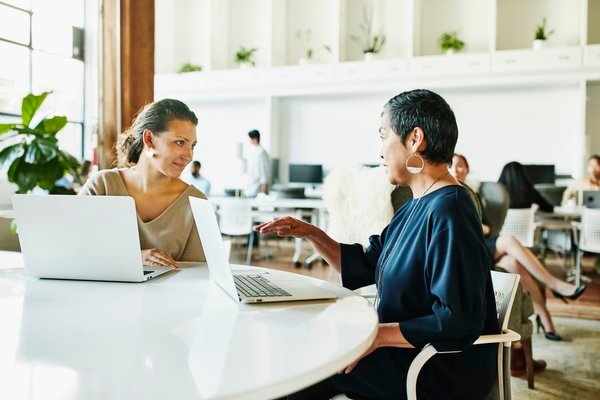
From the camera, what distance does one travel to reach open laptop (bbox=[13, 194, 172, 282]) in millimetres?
1299

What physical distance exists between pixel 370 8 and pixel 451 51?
5.83 feet

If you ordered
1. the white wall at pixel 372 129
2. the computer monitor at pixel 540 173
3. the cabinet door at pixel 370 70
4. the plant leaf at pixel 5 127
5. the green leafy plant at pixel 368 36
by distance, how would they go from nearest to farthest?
the plant leaf at pixel 5 127 → the computer monitor at pixel 540 173 → the white wall at pixel 372 129 → the cabinet door at pixel 370 70 → the green leafy plant at pixel 368 36

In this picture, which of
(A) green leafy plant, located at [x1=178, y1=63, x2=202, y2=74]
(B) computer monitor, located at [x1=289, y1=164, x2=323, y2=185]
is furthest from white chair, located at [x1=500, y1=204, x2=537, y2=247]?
(A) green leafy plant, located at [x1=178, y1=63, x2=202, y2=74]

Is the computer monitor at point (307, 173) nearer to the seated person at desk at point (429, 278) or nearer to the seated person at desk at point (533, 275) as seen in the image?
the seated person at desk at point (533, 275)

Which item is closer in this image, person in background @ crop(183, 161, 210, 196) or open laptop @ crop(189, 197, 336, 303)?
open laptop @ crop(189, 197, 336, 303)

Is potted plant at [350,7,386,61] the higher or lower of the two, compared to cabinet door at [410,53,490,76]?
higher

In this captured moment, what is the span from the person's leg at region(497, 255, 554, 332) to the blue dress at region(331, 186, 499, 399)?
2.09 metres

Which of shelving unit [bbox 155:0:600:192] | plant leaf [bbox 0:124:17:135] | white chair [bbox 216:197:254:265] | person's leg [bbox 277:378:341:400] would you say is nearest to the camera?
person's leg [bbox 277:378:341:400]

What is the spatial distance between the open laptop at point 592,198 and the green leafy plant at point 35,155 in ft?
13.1

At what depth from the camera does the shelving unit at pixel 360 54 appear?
283 inches

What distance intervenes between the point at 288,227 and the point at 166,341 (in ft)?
2.18

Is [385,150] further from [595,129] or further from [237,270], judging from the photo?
[595,129]

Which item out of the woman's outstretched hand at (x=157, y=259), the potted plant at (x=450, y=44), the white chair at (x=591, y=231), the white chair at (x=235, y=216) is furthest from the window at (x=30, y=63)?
the potted plant at (x=450, y=44)

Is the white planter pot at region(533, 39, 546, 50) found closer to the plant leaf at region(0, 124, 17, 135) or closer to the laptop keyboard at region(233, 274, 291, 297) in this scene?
the plant leaf at region(0, 124, 17, 135)
